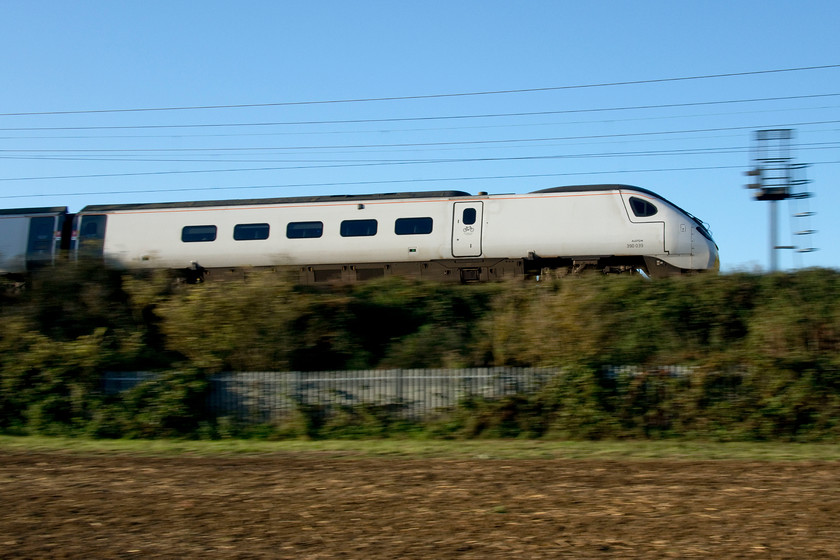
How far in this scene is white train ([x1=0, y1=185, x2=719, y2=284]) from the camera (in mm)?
20906

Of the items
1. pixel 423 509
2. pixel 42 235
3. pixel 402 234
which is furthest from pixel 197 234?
pixel 423 509

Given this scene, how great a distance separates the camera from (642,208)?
20.8 meters

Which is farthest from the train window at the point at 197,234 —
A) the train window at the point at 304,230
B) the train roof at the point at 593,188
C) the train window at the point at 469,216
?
the train roof at the point at 593,188

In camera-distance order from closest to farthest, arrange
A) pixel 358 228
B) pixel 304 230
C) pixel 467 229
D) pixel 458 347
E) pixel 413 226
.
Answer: pixel 458 347 < pixel 467 229 < pixel 413 226 < pixel 358 228 < pixel 304 230

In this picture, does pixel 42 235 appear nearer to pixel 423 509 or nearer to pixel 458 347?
pixel 458 347

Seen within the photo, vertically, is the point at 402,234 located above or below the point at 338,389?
above

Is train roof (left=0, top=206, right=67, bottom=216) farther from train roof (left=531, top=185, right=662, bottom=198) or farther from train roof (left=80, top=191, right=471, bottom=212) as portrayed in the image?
train roof (left=531, top=185, right=662, bottom=198)

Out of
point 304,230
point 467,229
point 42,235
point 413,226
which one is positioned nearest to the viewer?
point 467,229

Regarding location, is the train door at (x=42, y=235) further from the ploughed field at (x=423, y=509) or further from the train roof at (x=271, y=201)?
the ploughed field at (x=423, y=509)

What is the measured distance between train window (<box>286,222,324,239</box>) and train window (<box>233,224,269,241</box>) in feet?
2.42

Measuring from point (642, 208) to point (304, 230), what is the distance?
31.3 feet

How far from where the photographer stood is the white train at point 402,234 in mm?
20906

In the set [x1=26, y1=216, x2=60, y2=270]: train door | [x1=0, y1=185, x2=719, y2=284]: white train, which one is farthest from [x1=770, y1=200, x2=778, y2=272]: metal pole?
[x1=26, y1=216, x2=60, y2=270]: train door

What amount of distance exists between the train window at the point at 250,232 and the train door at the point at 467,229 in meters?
5.63
